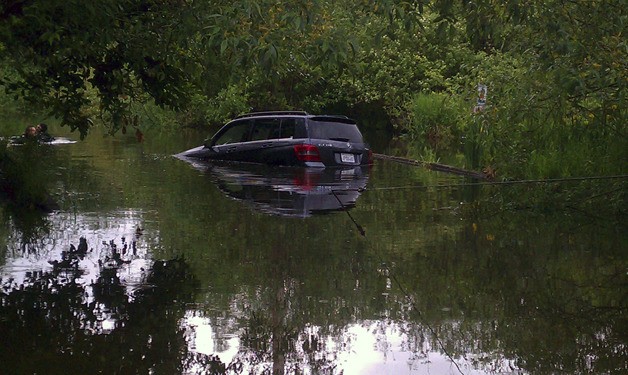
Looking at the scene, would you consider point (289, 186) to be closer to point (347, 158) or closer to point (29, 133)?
point (347, 158)

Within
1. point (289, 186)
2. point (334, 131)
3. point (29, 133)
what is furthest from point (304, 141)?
point (29, 133)

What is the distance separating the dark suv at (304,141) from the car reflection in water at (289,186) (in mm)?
199

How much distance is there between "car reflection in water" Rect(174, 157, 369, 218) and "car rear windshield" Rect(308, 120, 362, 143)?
745mm

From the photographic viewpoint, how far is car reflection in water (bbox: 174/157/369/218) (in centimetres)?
1818

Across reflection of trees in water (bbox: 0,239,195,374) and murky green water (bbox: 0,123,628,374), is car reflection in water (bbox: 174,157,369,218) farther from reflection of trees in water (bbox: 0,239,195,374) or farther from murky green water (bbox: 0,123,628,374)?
reflection of trees in water (bbox: 0,239,195,374)

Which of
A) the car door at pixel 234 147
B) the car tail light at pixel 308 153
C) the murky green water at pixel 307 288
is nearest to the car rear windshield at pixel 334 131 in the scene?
the car tail light at pixel 308 153

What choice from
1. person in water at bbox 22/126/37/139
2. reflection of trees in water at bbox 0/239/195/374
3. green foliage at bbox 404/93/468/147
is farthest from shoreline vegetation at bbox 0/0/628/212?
green foliage at bbox 404/93/468/147

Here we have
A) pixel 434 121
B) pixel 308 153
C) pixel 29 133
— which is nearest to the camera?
pixel 29 133

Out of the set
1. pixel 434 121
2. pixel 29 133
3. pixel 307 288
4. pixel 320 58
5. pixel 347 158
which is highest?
pixel 320 58

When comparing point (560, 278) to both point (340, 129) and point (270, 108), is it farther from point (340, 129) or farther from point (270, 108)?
point (270, 108)

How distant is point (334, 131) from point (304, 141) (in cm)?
74

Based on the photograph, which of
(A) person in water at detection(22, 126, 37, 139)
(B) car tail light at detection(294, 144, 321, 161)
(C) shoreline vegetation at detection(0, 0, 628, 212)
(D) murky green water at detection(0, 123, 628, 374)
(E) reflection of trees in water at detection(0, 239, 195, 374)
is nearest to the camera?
(E) reflection of trees in water at detection(0, 239, 195, 374)

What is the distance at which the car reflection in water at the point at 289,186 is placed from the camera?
18.2 meters

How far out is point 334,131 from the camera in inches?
998
